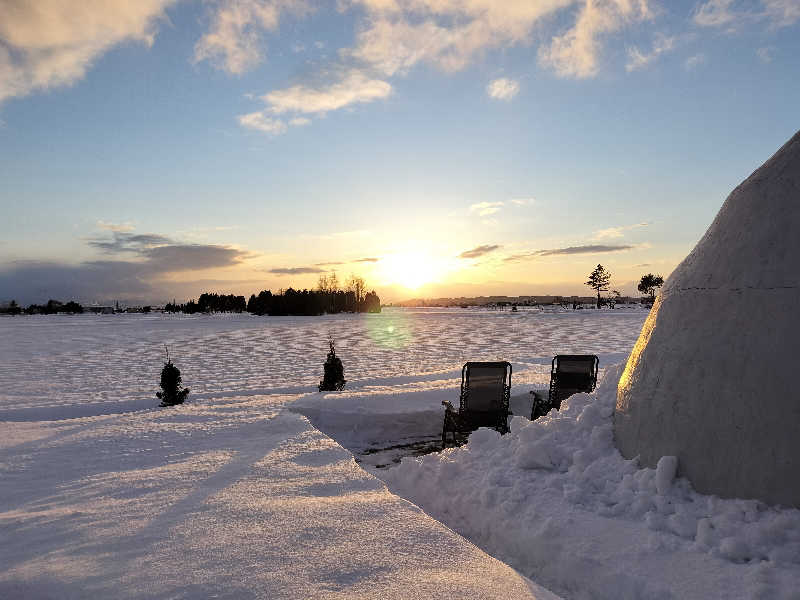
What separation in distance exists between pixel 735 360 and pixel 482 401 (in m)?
4.34

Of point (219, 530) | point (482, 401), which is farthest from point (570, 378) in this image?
point (219, 530)

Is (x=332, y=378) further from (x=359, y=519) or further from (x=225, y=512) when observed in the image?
(x=359, y=519)

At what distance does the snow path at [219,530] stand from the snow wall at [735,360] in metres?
1.68

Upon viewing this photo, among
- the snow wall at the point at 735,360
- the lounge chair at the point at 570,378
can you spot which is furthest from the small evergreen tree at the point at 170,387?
the snow wall at the point at 735,360

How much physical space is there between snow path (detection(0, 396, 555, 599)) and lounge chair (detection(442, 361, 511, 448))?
7.04ft

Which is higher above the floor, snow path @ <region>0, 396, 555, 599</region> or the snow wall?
the snow wall

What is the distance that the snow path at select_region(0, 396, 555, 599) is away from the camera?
310cm

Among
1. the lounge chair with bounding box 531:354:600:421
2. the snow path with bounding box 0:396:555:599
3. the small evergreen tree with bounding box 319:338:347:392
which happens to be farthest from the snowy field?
the small evergreen tree with bounding box 319:338:347:392

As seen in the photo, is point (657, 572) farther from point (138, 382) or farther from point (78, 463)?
point (138, 382)

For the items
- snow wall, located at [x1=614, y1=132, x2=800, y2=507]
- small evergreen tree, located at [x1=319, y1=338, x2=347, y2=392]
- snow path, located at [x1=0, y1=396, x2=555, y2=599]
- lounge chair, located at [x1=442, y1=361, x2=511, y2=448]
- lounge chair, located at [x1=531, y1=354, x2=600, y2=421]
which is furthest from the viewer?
small evergreen tree, located at [x1=319, y1=338, x2=347, y2=392]

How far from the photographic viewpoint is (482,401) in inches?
306

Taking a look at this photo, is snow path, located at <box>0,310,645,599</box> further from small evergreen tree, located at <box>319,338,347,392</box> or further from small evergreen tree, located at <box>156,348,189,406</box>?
small evergreen tree, located at <box>156,348,189,406</box>

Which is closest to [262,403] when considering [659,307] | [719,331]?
[659,307]

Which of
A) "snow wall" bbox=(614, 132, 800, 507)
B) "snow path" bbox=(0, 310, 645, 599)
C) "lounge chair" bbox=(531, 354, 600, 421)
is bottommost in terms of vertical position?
"snow path" bbox=(0, 310, 645, 599)
